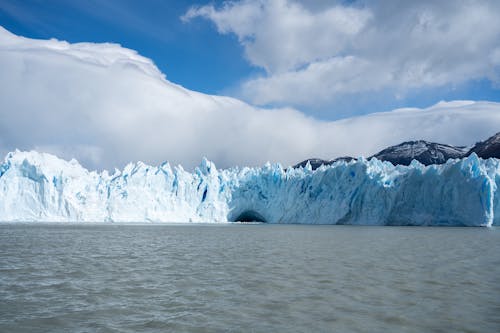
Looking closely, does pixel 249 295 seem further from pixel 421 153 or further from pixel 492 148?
pixel 421 153

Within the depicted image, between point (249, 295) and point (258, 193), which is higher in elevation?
point (258, 193)

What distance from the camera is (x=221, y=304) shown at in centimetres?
667

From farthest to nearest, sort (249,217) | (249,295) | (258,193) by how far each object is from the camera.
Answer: (249,217)
(258,193)
(249,295)

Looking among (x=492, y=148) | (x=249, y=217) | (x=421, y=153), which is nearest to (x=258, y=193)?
(x=249, y=217)

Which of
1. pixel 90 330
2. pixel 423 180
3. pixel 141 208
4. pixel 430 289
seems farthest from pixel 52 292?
pixel 141 208

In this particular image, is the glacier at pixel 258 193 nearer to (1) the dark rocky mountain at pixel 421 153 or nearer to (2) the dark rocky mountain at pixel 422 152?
(2) the dark rocky mountain at pixel 422 152

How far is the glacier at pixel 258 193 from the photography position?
3691 cm

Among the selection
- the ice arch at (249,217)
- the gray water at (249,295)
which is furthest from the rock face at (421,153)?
the gray water at (249,295)

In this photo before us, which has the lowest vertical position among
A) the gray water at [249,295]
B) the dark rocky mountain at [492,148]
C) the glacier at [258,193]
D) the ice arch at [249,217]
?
the gray water at [249,295]

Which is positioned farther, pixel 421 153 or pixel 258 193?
pixel 421 153

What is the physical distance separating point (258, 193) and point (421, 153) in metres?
84.6

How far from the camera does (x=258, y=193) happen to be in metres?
54.2

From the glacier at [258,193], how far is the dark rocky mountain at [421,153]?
73975 mm

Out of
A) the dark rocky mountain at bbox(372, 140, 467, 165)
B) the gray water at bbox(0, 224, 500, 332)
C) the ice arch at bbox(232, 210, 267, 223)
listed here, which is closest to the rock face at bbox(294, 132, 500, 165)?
the dark rocky mountain at bbox(372, 140, 467, 165)
